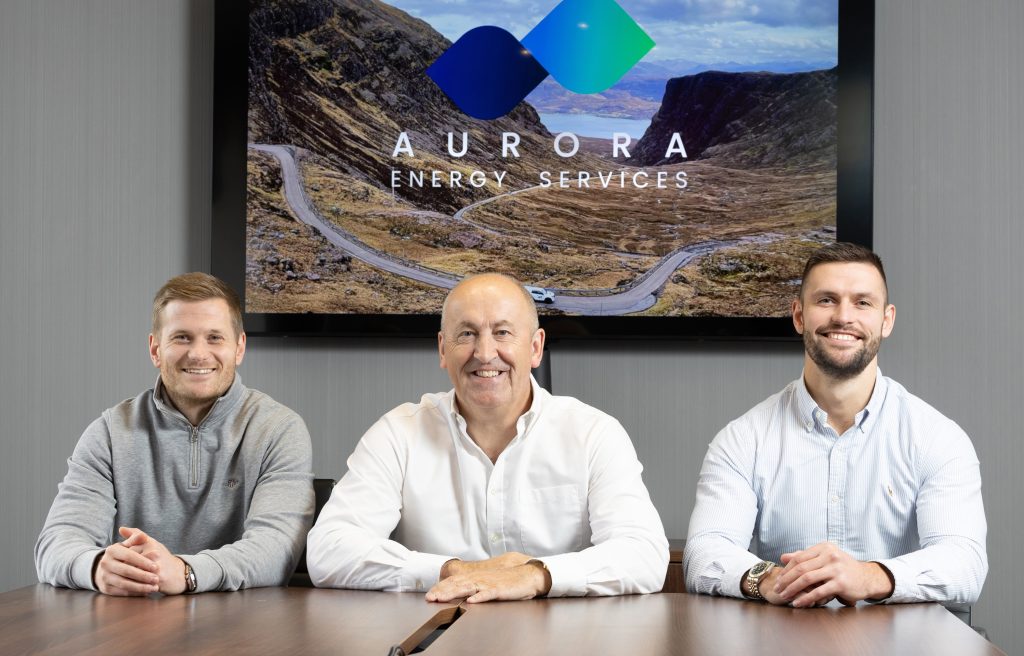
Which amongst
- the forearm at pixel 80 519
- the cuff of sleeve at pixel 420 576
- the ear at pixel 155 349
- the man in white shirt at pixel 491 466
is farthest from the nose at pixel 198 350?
the cuff of sleeve at pixel 420 576

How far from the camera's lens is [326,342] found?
3377 millimetres

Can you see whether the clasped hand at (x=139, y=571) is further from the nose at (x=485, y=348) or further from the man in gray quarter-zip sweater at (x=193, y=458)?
the nose at (x=485, y=348)

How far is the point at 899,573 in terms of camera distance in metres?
1.93

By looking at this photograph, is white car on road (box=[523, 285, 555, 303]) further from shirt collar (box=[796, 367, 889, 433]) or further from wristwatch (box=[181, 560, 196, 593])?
wristwatch (box=[181, 560, 196, 593])

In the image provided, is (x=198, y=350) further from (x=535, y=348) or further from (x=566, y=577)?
(x=566, y=577)

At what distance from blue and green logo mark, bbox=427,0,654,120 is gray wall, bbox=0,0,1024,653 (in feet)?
2.69

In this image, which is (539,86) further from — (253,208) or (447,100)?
(253,208)

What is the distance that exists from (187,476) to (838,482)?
1520mm

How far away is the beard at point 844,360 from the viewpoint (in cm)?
237

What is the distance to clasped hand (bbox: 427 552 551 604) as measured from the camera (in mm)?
1839

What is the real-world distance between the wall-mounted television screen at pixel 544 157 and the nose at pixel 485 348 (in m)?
0.92

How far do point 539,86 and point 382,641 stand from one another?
2.19 metres

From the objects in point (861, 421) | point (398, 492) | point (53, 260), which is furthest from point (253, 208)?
point (861, 421)

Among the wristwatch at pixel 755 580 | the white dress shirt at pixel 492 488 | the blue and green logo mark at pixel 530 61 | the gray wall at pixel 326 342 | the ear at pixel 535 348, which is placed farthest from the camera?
the blue and green logo mark at pixel 530 61
